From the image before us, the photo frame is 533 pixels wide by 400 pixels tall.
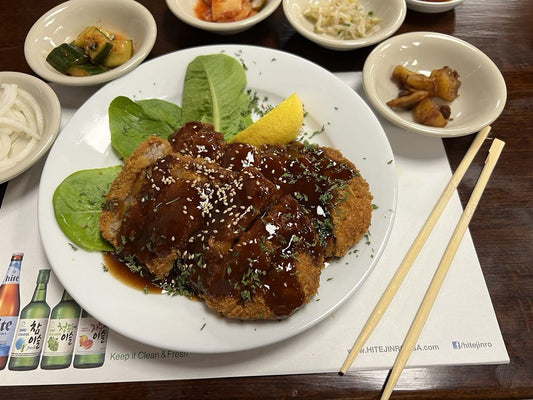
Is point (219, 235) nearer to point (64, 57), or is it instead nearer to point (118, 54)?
point (118, 54)

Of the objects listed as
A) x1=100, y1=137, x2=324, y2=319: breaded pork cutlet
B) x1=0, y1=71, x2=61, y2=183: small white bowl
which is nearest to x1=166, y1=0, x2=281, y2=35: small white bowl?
x1=0, y1=71, x2=61, y2=183: small white bowl

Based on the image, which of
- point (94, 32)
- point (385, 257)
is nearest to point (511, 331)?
point (385, 257)

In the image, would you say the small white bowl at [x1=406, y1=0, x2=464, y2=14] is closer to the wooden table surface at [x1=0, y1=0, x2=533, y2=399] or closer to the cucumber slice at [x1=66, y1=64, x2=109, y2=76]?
the wooden table surface at [x1=0, y1=0, x2=533, y2=399]

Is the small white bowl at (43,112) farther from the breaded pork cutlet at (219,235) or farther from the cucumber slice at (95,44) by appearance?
the breaded pork cutlet at (219,235)

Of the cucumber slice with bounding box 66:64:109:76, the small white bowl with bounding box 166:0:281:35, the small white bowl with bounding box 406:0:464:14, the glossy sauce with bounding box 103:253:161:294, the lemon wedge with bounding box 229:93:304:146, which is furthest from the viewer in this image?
the small white bowl with bounding box 406:0:464:14

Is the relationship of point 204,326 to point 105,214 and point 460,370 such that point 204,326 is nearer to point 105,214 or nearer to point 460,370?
point 105,214

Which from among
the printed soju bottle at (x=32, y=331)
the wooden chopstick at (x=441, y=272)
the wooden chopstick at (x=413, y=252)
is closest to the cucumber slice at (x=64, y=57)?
the printed soju bottle at (x=32, y=331)
